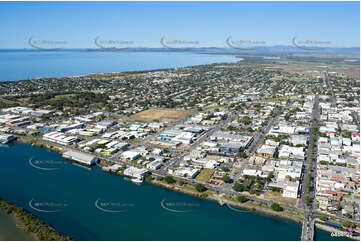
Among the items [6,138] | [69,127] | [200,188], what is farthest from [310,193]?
[6,138]

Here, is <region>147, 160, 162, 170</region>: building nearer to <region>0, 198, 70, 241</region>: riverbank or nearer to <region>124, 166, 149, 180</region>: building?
<region>124, 166, 149, 180</region>: building

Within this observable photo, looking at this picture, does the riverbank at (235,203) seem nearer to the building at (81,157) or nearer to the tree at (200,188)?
the tree at (200,188)

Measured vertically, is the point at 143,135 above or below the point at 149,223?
above

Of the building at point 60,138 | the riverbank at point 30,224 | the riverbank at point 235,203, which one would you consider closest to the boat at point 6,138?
the building at point 60,138

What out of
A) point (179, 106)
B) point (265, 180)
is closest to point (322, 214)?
point (265, 180)

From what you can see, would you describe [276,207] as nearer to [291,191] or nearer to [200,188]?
[291,191]

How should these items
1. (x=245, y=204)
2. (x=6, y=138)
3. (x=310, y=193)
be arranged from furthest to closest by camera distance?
(x=6, y=138)
(x=310, y=193)
(x=245, y=204)

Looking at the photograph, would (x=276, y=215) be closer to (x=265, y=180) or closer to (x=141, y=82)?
(x=265, y=180)
